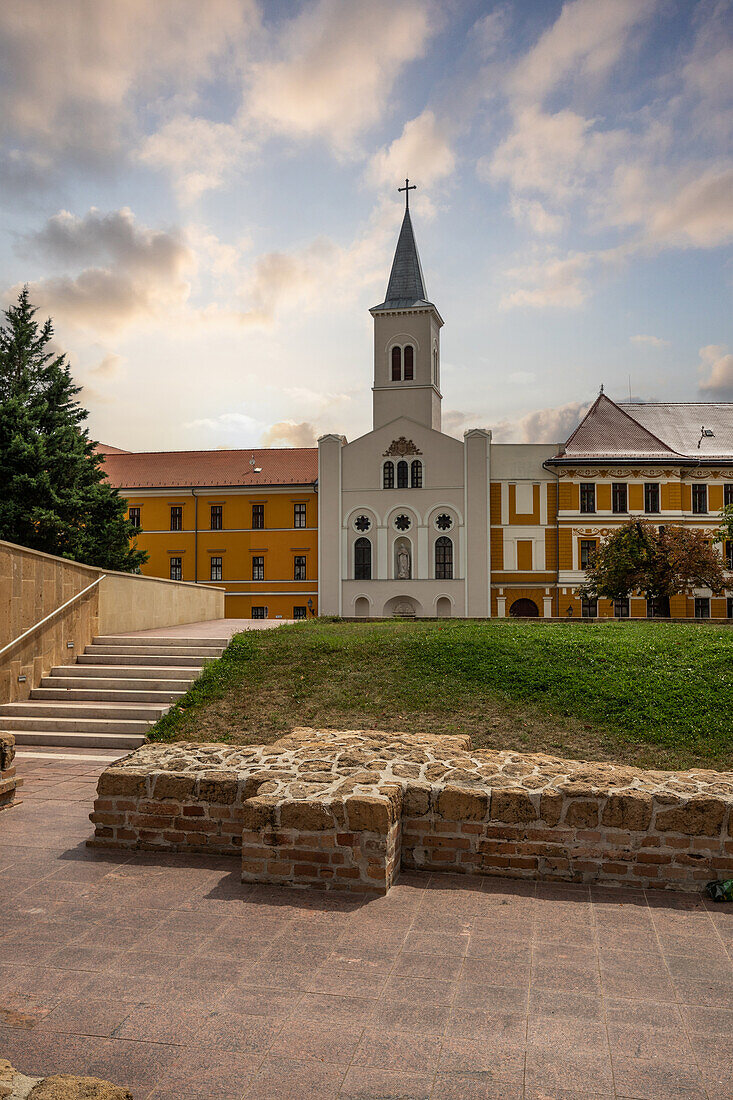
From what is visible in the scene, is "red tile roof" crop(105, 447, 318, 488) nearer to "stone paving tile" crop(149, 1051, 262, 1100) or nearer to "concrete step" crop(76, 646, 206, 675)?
"concrete step" crop(76, 646, 206, 675)

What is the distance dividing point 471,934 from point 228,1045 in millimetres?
1862

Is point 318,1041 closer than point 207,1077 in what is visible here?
No

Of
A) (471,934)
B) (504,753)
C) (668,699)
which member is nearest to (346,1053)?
(471,934)

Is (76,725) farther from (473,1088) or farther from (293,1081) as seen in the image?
(473,1088)

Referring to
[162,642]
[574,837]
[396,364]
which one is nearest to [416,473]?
[396,364]

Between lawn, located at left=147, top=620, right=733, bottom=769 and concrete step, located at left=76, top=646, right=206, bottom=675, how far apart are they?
55 centimetres

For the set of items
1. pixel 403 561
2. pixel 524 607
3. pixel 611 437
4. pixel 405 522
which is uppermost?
pixel 611 437

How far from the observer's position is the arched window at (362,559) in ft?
162

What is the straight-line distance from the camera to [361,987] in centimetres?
415

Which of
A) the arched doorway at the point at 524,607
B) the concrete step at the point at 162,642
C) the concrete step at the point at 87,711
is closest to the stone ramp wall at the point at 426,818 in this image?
the concrete step at the point at 87,711

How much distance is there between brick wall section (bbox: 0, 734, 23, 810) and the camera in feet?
25.3

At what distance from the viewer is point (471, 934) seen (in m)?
4.89

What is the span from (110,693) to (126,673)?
858mm

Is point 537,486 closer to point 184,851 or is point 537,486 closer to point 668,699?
point 668,699
